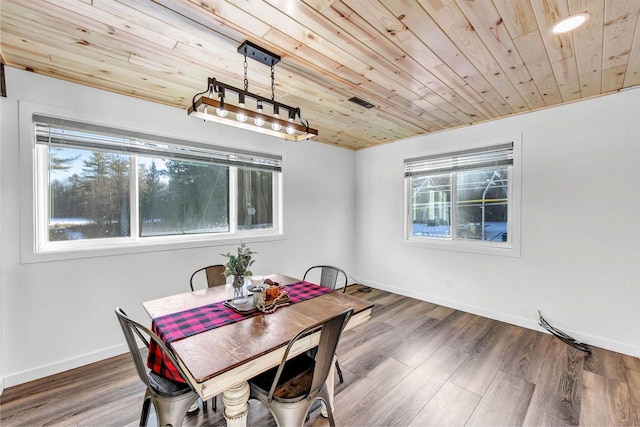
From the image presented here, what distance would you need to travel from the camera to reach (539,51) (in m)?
1.88

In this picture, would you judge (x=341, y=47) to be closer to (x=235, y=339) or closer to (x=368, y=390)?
(x=235, y=339)

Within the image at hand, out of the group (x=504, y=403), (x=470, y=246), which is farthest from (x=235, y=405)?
(x=470, y=246)

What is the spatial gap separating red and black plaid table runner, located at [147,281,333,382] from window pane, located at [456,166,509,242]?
3.10 meters

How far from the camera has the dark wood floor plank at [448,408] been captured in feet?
5.77

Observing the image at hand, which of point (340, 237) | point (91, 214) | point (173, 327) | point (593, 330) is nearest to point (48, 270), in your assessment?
point (91, 214)

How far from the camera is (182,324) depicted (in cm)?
156

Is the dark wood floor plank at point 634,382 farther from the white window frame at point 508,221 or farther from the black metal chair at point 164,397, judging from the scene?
the black metal chair at point 164,397

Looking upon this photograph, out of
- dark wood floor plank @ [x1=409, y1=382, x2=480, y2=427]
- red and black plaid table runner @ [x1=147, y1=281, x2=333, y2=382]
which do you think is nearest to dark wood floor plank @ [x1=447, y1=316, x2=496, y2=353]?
dark wood floor plank @ [x1=409, y1=382, x2=480, y2=427]

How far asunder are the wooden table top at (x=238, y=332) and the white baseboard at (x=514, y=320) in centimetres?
236

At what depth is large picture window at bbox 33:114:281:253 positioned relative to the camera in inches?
91.1

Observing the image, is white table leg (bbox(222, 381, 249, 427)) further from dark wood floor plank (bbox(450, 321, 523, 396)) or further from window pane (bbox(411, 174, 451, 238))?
window pane (bbox(411, 174, 451, 238))

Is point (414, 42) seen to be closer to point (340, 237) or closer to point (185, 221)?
point (185, 221)

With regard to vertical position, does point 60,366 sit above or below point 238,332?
below

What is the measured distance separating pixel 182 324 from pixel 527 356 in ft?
9.73
